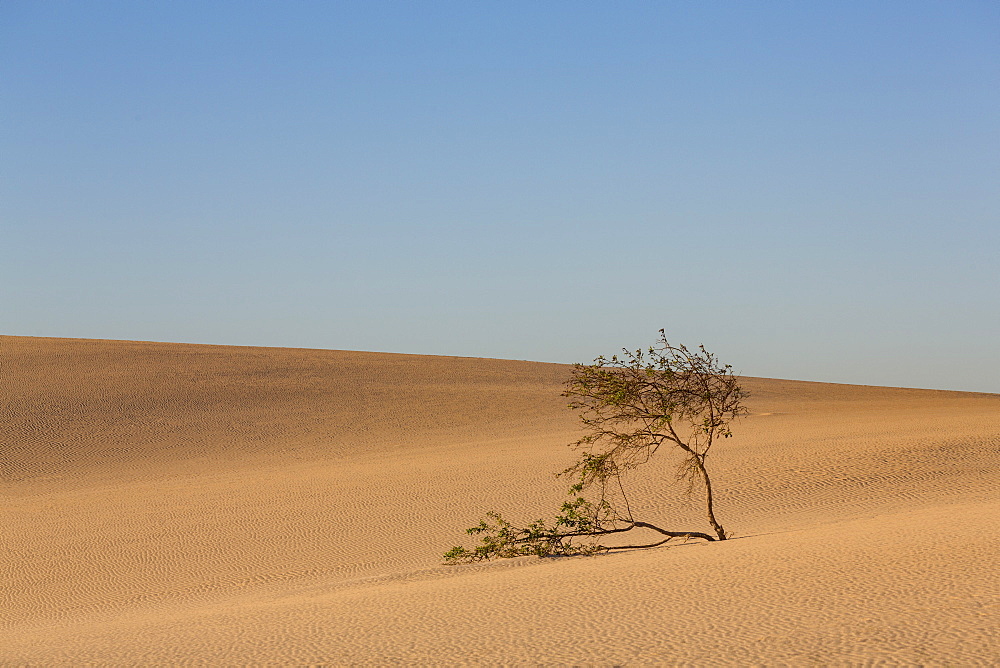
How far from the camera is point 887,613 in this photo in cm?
562

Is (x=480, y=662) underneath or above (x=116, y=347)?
underneath

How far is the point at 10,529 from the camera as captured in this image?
17.2 meters

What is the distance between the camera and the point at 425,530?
→ 15.4 metres

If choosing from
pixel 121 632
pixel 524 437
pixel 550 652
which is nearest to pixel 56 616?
pixel 121 632

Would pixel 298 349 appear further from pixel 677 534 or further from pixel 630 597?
pixel 630 597

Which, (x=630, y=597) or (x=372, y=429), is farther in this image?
(x=372, y=429)

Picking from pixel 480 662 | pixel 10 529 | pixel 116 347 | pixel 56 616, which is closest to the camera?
pixel 480 662

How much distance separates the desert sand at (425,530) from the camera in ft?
19.0

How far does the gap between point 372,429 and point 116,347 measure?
21.7 m

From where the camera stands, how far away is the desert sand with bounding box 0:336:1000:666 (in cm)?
579

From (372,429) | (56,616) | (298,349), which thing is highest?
(298,349)

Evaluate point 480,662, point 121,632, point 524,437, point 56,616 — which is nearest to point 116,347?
point 524,437

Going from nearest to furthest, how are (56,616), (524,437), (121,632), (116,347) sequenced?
1. (121,632)
2. (56,616)
3. (524,437)
4. (116,347)

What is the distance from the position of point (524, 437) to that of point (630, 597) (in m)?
20.3
